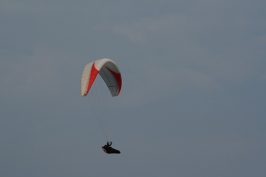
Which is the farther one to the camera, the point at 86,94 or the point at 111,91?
the point at 111,91

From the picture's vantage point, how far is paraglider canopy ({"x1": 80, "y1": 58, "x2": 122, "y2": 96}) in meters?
72.8

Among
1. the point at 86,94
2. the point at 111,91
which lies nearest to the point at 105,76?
the point at 111,91

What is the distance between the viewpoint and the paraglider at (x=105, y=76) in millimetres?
72750

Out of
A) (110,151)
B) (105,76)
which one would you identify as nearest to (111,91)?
(105,76)

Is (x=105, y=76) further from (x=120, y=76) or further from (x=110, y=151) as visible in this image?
(x=110, y=151)

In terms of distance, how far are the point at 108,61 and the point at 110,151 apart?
7.50 meters

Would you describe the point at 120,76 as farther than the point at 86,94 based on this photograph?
Yes

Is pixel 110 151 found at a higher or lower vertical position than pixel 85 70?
lower

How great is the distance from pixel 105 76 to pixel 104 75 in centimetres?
12

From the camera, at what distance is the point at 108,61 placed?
75.1 meters

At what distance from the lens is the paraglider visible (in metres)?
72.8

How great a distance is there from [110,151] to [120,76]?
6.97 meters

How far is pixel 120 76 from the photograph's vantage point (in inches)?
3054

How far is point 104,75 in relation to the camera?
7869 centimetres
